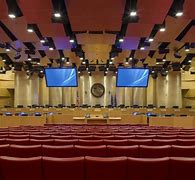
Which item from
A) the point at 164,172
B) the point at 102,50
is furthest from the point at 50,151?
the point at 102,50

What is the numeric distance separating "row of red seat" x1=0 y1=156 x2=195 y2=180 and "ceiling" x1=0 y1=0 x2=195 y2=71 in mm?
5878

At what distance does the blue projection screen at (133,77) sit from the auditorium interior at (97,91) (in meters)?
0.06

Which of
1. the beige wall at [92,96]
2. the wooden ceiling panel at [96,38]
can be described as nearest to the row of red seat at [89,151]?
the wooden ceiling panel at [96,38]

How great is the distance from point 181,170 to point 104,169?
756mm

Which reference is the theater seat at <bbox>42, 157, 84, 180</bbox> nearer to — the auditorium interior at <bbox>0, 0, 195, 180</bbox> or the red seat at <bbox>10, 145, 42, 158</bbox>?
the auditorium interior at <bbox>0, 0, 195, 180</bbox>

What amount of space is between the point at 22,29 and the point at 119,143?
8294 millimetres

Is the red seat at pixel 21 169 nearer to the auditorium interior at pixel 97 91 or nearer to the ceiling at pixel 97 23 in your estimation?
the auditorium interior at pixel 97 91

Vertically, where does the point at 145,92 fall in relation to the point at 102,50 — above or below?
below

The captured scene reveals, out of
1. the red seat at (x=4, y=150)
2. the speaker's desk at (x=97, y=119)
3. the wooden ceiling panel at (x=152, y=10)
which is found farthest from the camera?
the speaker's desk at (x=97, y=119)

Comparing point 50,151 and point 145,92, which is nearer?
point 50,151

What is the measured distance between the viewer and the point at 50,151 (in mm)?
3457

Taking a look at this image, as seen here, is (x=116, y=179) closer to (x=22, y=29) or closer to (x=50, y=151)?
(x=50, y=151)

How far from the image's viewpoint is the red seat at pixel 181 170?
8.52 feet

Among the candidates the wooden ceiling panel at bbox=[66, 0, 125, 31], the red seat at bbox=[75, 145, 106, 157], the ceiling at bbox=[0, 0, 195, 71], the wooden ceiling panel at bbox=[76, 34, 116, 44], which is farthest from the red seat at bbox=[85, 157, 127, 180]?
the wooden ceiling panel at bbox=[76, 34, 116, 44]
